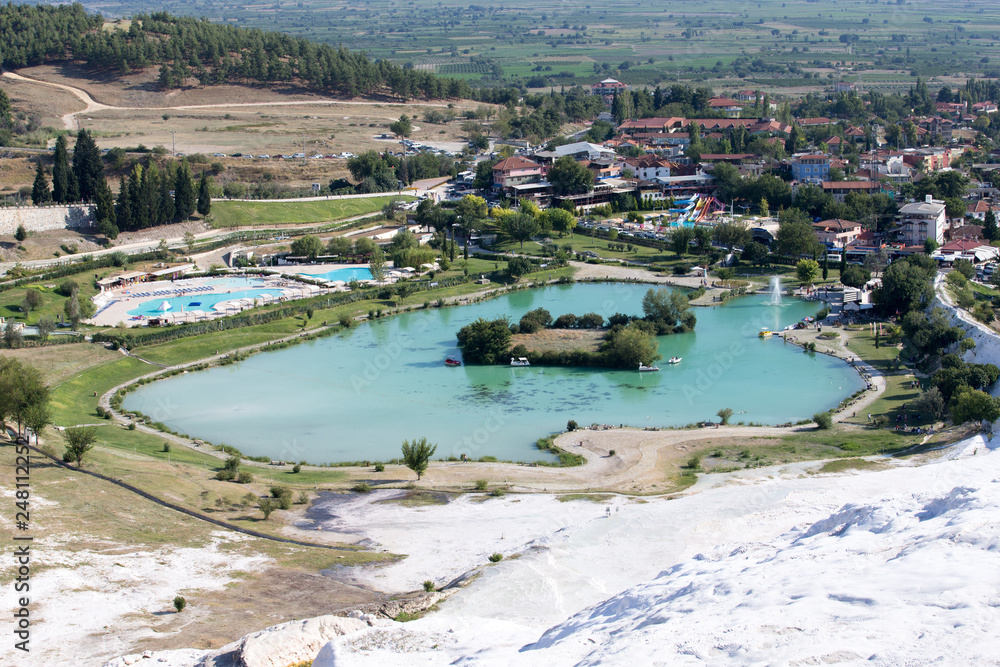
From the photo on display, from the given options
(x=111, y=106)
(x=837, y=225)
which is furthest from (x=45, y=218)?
(x=837, y=225)

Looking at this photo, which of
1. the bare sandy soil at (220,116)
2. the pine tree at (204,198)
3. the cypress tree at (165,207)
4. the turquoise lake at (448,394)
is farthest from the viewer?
the bare sandy soil at (220,116)

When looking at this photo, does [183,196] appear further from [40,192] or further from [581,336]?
[581,336]

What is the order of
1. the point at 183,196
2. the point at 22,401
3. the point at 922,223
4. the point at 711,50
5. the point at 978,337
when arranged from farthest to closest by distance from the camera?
the point at 711,50, the point at 183,196, the point at 922,223, the point at 978,337, the point at 22,401

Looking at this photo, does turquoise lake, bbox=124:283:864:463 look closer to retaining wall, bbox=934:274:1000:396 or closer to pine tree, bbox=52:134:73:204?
retaining wall, bbox=934:274:1000:396

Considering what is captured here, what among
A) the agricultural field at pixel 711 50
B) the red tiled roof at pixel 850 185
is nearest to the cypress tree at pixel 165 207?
the red tiled roof at pixel 850 185

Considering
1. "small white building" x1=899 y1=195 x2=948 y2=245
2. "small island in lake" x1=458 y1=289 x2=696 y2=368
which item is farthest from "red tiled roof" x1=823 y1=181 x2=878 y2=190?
"small island in lake" x1=458 y1=289 x2=696 y2=368

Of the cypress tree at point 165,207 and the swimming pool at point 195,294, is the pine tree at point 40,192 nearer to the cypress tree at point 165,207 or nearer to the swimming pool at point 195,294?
the cypress tree at point 165,207
